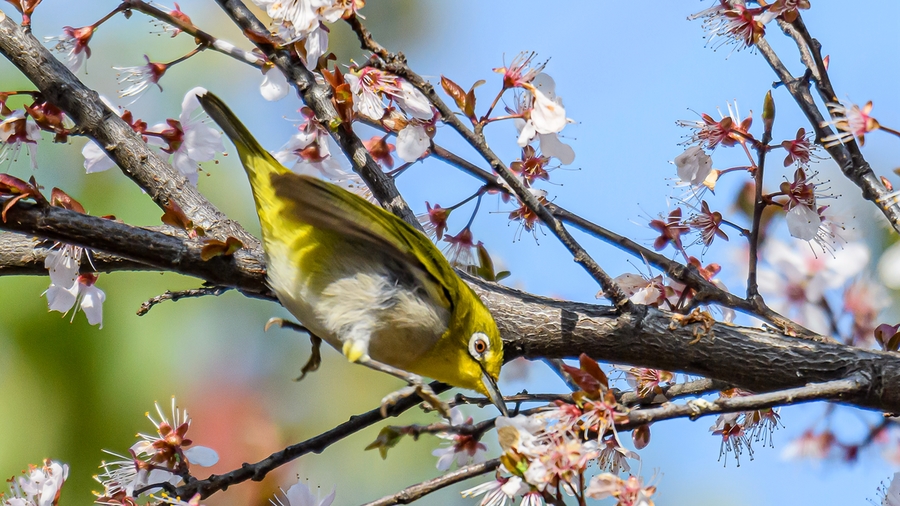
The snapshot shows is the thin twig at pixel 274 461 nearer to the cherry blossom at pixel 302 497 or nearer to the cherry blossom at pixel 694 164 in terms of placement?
the cherry blossom at pixel 302 497

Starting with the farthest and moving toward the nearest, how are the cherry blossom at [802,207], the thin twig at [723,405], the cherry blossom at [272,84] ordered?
the cherry blossom at [272,84] → the cherry blossom at [802,207] → the thin twig at [723,405]

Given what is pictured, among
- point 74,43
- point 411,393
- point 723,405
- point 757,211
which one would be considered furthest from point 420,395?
point 74,43

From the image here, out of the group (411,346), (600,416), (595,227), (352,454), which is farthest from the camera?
(352,454)

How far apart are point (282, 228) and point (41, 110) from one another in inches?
34.6

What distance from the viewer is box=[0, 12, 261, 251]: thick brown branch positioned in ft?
7.67

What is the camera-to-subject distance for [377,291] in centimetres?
241

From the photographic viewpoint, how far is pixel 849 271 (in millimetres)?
3018

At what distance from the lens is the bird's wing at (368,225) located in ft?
7.06

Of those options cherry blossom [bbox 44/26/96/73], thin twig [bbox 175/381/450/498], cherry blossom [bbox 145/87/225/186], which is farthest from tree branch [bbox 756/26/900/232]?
cherry blossom [bbox 44/26/96/73]

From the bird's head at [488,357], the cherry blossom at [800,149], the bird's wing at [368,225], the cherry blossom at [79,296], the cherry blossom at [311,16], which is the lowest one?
the bird's head at [488,357]

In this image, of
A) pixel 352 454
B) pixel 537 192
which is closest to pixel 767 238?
pixel 537 192

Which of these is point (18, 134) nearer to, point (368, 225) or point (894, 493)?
point (368, 225)

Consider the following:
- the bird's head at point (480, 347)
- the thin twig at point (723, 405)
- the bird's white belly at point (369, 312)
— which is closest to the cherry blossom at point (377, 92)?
the bird's white belly at point (369, 312)

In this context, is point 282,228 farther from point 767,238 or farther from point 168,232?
point 767,238
